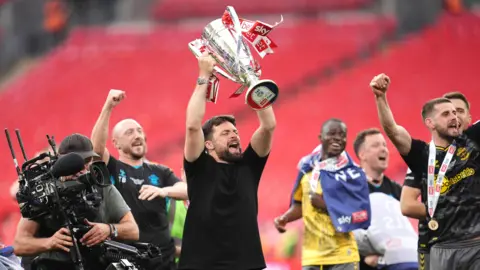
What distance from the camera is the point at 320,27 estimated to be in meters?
22.8

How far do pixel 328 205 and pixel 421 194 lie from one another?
3.19ft

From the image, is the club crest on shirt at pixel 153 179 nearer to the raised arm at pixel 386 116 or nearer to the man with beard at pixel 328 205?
the man with beard at pixel 328 205

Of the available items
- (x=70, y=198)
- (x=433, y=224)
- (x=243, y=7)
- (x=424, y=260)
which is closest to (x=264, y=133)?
(x=70, y=198)

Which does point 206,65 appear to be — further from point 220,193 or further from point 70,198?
point 70,198

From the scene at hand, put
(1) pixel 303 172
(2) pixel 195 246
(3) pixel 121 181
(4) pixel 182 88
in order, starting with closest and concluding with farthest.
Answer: (2) pixel 195 246 → (3) pixel 121 181 → (1) pixel 303 172 → (4) pixel 182 88

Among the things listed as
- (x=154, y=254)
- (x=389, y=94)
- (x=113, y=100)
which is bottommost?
(x=154, y=254)

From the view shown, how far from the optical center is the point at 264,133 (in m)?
6.62

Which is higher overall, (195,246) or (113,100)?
(113,100)

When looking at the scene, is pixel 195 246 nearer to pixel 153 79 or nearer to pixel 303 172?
pixel 303 172

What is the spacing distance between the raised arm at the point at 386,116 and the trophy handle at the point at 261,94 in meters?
1.24

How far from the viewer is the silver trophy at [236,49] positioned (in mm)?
6211

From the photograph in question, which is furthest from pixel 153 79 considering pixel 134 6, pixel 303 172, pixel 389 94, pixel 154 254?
pixel 154 254

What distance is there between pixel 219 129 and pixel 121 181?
1625 mm

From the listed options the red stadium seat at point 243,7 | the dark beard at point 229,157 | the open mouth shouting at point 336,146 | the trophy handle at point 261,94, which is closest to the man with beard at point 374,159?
the open mouth shouting at point 336,146
